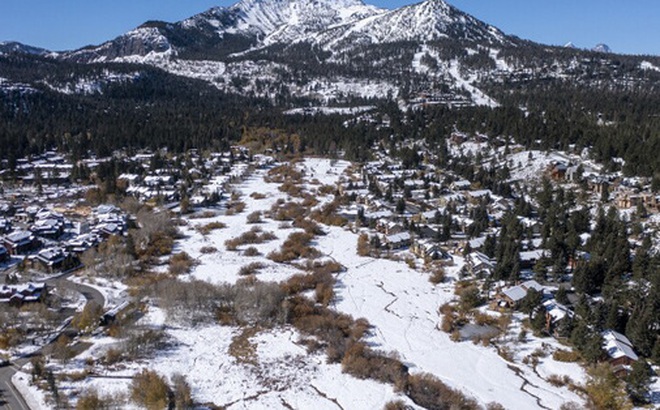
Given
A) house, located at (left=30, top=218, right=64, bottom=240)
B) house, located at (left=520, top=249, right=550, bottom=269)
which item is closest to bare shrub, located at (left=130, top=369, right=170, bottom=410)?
house, located at (left=520, top=249, right=550, bottom=269)

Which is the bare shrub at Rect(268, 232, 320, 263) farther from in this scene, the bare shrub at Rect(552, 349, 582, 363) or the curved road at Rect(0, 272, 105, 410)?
the bare shrub at Rect(552, 349, 582, 363)

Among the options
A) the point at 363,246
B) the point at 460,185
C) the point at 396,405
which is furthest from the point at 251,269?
the point at 460,185

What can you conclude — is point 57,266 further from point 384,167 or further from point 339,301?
Result: point 384,167

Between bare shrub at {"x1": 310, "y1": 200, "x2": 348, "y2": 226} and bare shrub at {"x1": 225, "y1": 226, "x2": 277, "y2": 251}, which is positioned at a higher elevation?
bare shrub at {"x1": 310, "y1": 200, "x2": 348, "y2": 226}

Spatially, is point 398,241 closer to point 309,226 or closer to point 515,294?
point 309,226

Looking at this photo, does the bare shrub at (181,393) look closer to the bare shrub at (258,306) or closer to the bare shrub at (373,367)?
the bare shrub at (258,306)

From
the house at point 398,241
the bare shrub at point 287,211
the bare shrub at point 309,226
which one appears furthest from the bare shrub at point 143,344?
the bare shrub at point 287,211
